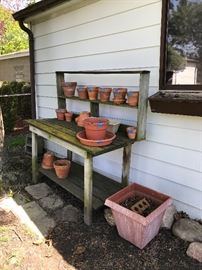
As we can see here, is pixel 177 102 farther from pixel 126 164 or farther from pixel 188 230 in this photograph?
pixel 188 230

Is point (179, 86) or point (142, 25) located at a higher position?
point (142, 25)

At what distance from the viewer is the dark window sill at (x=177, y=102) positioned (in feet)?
7.09

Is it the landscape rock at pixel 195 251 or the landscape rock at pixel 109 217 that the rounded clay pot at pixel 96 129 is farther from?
the landscape rock at pixel 195 251

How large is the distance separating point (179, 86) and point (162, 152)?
0.69 m

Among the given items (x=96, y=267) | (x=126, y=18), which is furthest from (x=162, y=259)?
(x=126, y=18)

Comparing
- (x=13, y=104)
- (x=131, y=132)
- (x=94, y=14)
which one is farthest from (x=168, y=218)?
(x=13, y=104)

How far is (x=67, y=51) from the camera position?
3758mm

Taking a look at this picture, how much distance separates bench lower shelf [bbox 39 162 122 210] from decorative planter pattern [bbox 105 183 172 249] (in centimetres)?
37

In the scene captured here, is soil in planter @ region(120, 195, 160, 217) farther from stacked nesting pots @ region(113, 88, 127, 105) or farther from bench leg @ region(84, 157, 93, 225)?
stacked nesting pots @ region(113, 88, 127, 105)

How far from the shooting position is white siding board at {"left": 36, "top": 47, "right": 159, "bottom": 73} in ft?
8.66

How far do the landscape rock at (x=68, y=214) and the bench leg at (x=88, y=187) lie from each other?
16cm

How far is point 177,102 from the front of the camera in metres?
2.27

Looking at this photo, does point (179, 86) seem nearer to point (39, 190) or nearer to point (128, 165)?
point (128, 165)

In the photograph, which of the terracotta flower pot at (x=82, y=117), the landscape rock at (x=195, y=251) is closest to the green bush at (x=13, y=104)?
the terracotta flower pot at (x=82, y=117)
